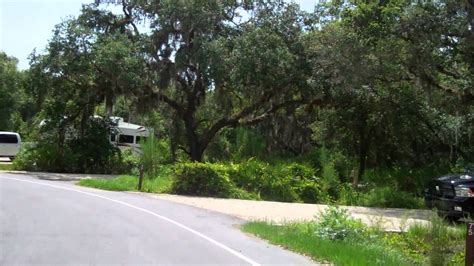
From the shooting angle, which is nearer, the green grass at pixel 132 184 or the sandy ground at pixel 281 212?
the sandy ground at pixel 281 212

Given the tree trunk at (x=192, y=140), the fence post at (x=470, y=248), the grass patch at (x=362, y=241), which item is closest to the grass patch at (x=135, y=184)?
the tree trunk at (x=192, y=140)

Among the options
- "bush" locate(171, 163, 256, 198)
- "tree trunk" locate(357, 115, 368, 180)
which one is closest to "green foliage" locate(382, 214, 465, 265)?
"bush" locate(171, 163, 256, 198)

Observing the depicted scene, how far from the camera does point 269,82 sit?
27172mm

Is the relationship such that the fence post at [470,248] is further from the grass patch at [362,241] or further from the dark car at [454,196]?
the dark car at [454,196]

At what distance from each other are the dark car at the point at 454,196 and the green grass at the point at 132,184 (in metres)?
10.6

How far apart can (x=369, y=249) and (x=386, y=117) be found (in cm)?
1688

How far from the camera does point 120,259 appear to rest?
27.5 feet

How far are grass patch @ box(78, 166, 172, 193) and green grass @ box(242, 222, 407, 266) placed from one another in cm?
983

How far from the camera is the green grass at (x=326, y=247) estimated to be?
9133mm

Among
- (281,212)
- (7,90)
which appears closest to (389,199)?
(281,212)

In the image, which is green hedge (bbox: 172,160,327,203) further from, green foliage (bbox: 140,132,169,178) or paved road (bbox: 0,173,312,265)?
paved road (bbox: 0,173,312,265)

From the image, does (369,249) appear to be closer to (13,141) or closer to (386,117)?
(386,117)

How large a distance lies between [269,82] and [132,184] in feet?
28.8

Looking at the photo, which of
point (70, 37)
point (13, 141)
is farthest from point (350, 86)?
point (13, 141)
